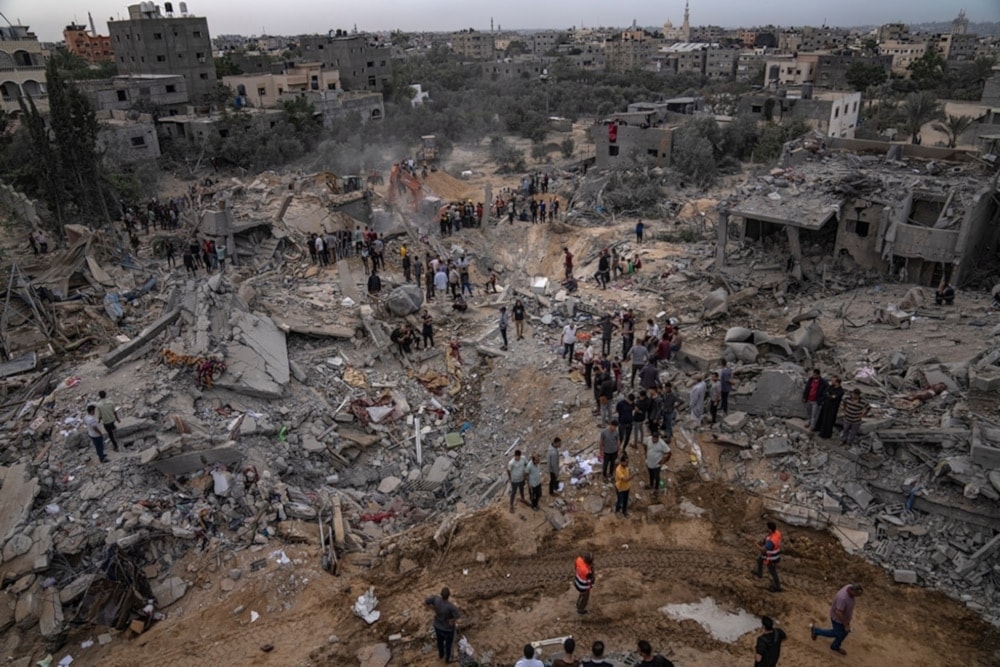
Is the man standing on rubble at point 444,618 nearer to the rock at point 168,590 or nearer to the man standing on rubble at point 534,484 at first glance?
the man standing on rubble at point 534,484

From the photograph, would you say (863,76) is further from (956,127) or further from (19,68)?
(19,68)

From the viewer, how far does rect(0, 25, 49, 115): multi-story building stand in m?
35.1

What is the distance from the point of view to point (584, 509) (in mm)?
9500

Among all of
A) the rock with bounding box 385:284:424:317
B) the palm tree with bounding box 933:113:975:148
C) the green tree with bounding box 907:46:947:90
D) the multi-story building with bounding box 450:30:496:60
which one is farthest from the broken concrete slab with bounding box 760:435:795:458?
the multi-story building with bounding box 450:30:496:60

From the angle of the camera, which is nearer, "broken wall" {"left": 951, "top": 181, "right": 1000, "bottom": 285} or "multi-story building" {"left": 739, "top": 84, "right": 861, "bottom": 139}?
"broken wall" {"left": 951, "top": 181, "right": 1000, "bottom": 285}

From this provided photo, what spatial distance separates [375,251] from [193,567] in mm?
10619

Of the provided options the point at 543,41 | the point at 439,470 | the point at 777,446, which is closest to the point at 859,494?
the point at 777,446

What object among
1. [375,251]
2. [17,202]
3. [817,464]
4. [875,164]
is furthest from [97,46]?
[817,464]

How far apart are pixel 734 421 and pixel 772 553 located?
3.11 metres

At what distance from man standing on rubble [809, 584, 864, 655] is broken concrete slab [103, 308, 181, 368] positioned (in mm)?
11448

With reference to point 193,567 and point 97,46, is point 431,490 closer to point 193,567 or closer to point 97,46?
point 193,567

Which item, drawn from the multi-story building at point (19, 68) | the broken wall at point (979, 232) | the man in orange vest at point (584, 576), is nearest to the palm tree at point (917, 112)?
the broken wall at point (979, 232)

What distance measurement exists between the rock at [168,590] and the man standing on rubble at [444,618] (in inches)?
136

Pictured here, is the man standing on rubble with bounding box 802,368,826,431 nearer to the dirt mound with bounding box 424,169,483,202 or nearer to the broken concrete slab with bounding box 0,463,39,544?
the broken concrete slab with bounding box 0,463,39,544
